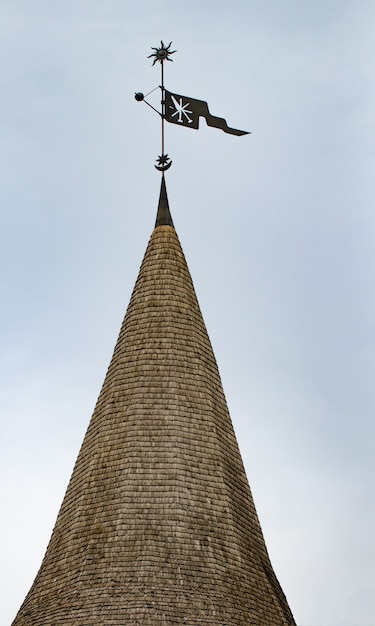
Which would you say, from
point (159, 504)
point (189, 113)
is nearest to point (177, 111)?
point (189, 113)

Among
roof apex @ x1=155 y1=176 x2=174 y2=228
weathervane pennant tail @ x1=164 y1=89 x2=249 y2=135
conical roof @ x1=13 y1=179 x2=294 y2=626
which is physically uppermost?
weathervane pennant tail @ x1=164 y1=89 x2=249 y2=135

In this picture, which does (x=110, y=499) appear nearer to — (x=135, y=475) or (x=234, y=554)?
(x=135, y=475)

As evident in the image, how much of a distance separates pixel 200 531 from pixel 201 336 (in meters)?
4.36

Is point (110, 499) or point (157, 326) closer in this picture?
point (110, 499)

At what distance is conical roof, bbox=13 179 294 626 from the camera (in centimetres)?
2169

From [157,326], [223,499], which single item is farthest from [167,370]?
[223,499]

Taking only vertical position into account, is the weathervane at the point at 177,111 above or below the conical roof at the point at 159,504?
above

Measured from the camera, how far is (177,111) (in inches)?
1103

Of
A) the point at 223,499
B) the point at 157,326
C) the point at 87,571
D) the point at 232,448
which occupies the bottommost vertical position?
the point at 87,571

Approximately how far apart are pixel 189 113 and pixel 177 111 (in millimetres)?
273

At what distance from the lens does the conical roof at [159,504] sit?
21.7m

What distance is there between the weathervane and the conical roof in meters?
3.36

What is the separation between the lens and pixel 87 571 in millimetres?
22156

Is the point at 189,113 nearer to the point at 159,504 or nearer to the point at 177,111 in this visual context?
the point at 177,111
